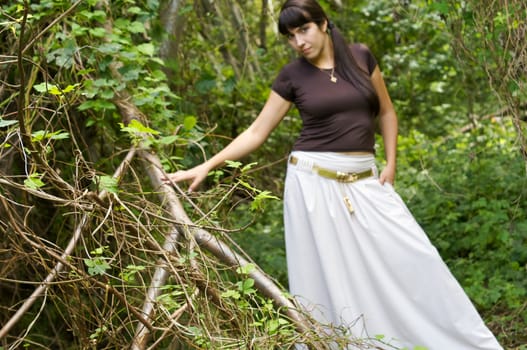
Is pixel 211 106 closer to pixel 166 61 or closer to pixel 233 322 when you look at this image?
pixel 166 61

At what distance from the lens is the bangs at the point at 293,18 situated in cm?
360

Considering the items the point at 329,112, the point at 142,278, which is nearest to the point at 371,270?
the point at 329,112

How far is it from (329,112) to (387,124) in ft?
1.46

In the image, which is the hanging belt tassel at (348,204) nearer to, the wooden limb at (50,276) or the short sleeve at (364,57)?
the short sleeve at (364,57)

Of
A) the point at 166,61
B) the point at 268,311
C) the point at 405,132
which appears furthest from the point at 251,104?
the point at 268,311

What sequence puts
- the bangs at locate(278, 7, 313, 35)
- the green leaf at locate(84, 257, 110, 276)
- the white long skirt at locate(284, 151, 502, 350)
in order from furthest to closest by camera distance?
the white long skirt at locate(284, 151, 502, 350), the bangs at locate(278, 7, 313, 35), the green leaf at locate(84, 257, 110, 276)

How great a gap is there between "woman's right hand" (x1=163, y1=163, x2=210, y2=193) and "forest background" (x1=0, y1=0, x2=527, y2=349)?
0.06 meters

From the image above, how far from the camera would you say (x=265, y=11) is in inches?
221

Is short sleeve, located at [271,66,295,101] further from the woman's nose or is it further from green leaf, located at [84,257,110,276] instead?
green leaf, located at [84,257,110,276]

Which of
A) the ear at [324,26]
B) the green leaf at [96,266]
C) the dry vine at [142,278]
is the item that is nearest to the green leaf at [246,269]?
the dry vine at [142,278]

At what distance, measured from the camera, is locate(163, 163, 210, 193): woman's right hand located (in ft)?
11.2

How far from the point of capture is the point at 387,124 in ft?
13.2

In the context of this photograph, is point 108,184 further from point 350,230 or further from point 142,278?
point 350,230

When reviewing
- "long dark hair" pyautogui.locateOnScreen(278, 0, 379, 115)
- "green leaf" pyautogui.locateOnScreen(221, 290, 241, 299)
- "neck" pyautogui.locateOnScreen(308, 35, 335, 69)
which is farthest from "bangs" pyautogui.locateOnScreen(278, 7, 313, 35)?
"green leaf" pyautogui.locateOnScreen(221, 290, 241, 299)
